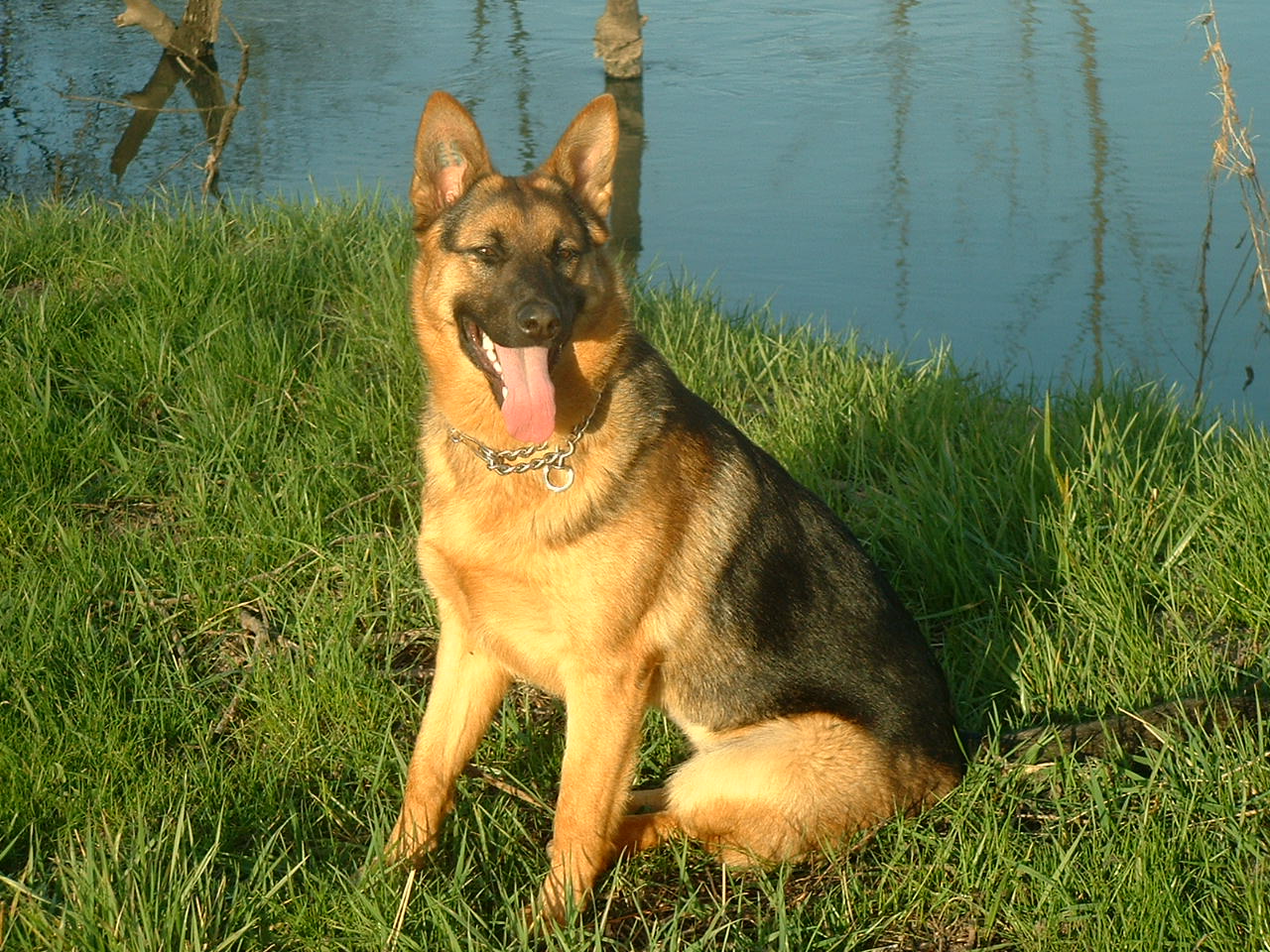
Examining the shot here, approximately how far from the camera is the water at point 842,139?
7887mm

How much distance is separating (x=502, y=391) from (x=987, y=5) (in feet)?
41.2

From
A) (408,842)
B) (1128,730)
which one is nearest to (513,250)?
(408,842)

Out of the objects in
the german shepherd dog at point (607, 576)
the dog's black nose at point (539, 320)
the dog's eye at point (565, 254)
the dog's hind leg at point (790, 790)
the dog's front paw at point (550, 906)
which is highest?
the dog's eye at point (565, 254)

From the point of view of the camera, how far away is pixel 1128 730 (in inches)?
130

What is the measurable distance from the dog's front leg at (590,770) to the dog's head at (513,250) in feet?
2.03

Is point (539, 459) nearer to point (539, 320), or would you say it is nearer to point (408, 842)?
point (539, 320)

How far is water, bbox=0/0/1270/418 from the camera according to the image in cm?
789

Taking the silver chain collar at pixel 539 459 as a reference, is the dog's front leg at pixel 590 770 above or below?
below

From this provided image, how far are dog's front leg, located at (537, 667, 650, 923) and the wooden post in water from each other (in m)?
9.41

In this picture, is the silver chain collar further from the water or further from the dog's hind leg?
the water

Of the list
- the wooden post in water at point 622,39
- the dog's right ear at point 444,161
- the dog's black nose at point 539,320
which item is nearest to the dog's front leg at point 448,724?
the dog's black nose at point 539,320

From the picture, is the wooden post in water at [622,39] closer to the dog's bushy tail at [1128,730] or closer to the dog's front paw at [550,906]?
the dog's bushy tail at [1128,730]

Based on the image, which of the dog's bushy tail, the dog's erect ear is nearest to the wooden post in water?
the dog's erect ear

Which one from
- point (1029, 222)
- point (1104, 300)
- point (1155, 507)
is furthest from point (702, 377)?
point (1029, 222)
